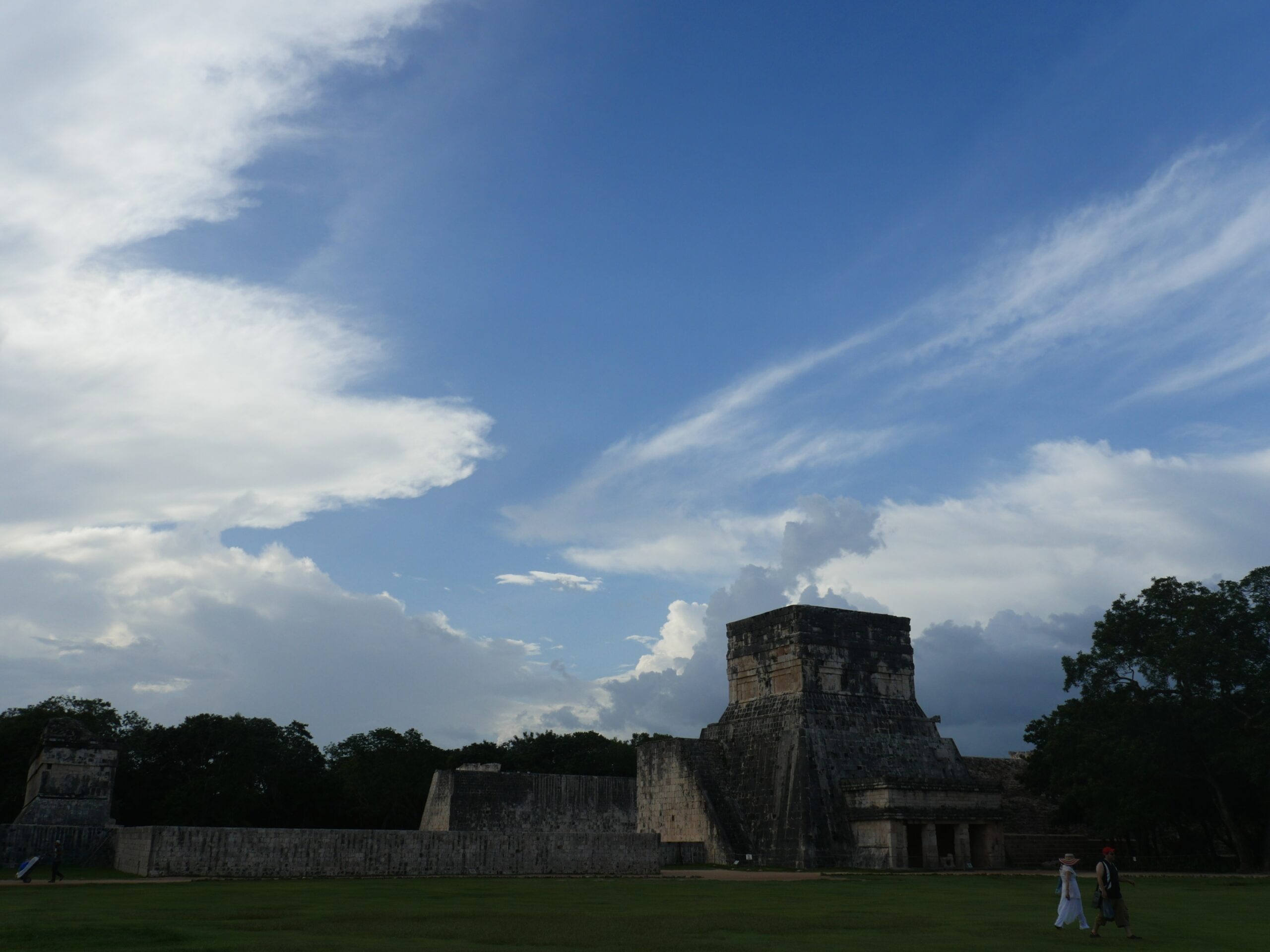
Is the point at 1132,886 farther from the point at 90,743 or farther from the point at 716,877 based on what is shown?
the point at 90,743

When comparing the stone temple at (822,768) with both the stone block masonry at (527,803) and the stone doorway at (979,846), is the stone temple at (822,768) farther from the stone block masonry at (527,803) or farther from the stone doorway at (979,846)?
the stone block masonry at (527,803)

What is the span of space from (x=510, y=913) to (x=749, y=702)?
67.6 ft

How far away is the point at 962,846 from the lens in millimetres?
26906

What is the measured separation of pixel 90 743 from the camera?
2288cm

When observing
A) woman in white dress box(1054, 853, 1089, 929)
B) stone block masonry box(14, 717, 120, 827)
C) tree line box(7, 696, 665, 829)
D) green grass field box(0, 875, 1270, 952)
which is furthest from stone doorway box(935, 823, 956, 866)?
tree line box(7, 696, 665, 829)

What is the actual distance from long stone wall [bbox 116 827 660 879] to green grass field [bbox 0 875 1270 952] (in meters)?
1.19

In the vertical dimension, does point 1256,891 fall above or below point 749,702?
below

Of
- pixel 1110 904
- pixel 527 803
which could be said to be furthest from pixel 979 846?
pixel 1110 904

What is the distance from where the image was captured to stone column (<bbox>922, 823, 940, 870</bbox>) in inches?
1027

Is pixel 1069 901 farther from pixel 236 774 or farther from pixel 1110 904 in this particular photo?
pixel 236 774

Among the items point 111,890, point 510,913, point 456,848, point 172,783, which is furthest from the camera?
point 172,783

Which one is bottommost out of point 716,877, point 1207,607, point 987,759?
point 716,877

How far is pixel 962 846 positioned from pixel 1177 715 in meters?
6.55

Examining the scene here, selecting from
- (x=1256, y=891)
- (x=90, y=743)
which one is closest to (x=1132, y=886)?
(x=1256, y=891)
